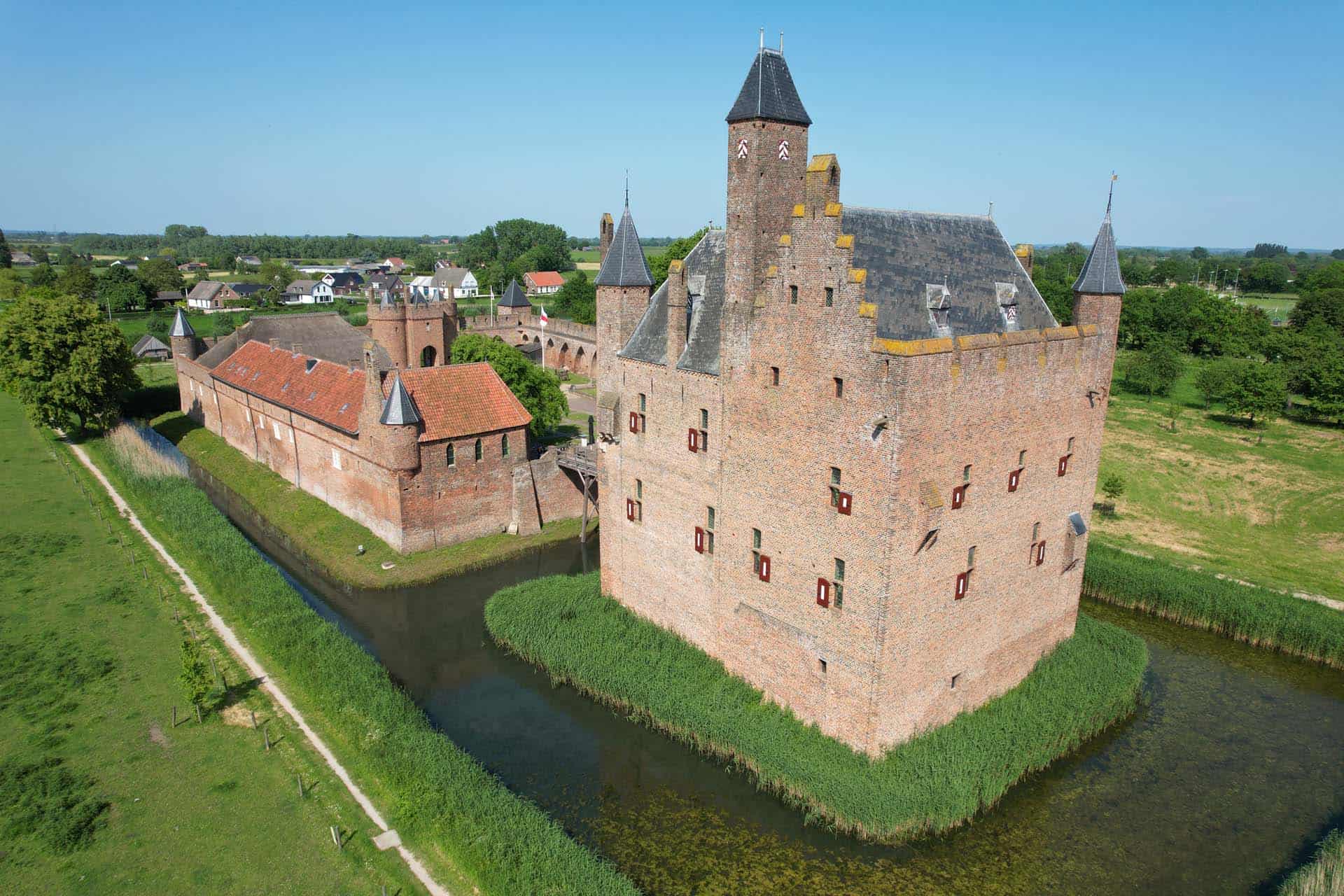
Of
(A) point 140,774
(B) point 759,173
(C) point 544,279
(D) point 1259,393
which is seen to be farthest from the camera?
(C) point 544,279

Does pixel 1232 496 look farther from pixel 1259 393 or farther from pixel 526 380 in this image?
pixel 526 380

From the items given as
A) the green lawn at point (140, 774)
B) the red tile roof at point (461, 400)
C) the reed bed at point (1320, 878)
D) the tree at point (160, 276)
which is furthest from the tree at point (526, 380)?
the tree at point (160, 276)

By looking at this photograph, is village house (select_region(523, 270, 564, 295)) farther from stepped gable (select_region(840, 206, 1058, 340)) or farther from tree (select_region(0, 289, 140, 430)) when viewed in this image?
stepped gable (select_region(840, 206, 1058, 340))

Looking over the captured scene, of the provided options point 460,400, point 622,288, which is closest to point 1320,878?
point 622,288

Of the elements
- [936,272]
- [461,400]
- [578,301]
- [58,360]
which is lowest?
[58,360]

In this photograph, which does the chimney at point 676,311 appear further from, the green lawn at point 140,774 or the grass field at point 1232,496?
the grass field at point 1232,496

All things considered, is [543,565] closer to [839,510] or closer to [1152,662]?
[839,510]
